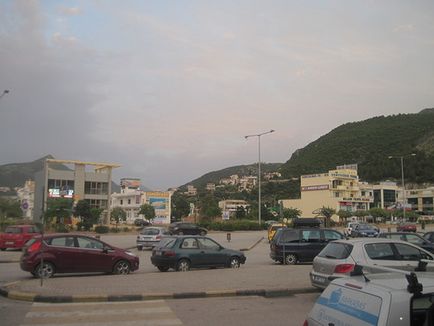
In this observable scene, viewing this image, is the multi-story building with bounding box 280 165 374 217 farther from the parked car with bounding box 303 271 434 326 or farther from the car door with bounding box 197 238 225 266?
the parked car with bounding box 303 271 434 326

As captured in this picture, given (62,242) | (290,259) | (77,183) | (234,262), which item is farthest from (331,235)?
(77,183)

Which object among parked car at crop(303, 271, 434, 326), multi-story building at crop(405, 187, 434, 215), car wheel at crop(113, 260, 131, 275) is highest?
multi-story building at crop(405, 187, 434, 215)

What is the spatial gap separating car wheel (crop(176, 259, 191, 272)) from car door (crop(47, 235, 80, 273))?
3790 millimetres

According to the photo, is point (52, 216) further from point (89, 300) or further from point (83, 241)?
point (89, 300)

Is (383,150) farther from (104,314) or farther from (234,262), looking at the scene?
(104,314)

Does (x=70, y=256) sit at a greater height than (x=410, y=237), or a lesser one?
lesser

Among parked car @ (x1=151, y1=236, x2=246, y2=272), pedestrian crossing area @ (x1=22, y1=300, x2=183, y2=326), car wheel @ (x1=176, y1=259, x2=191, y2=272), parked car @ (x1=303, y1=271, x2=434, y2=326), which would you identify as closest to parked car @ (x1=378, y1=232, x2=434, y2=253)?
parked car @ (x1=151, y1=236, x2=246, y2=272)

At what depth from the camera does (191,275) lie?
1653 centimetres

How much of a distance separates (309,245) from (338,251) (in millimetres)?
9824

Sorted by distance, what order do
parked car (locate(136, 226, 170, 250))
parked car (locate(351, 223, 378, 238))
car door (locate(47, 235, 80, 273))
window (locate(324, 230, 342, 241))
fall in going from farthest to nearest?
parked car (locate(351, 223, 378, 238))
parked car (locate(136, 226, 170, 250))
window (locate(324, 230, 342, 241))
car door (locate(47, 235, 80, 273))

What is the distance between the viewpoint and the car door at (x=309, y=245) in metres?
21.3

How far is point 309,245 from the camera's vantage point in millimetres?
21375

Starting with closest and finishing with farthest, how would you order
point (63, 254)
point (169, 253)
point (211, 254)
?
point (63, 254), point (169, 253), point (211, 254)

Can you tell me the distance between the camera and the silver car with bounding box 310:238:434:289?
11289mm
